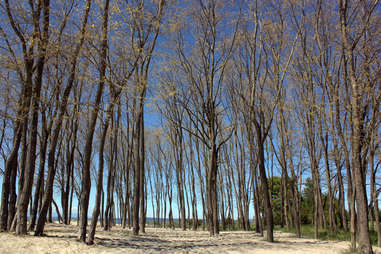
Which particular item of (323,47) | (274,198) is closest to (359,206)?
(323,47)

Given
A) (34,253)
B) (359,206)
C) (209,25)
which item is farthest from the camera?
(209,25)

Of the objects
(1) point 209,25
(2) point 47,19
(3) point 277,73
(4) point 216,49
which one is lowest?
(3) point 277,73

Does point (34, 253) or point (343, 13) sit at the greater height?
point (343, 13)

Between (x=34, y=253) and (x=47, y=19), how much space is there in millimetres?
6086

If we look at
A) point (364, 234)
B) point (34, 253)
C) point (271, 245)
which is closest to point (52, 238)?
point (34, 253)

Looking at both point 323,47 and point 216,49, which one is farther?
point 216,49

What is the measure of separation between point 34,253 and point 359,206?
7.29m

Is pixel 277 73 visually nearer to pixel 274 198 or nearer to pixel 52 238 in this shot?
pixel 52 238

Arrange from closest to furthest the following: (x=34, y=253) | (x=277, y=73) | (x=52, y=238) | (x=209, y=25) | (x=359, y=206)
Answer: (x=34, y=253), (x=359, y=206), (x=52, y=238), (x=277, y=73), (x=209, y=25)

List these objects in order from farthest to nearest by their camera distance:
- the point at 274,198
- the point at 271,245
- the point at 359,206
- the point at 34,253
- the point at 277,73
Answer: the point at 274,198 → the point at 277,73 → the point at 271,245 → the point at 359,206 → the point at 34,253

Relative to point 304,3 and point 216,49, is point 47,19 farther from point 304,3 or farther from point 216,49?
point 304,3

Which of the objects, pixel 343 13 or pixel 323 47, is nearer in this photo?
pixel 343 13

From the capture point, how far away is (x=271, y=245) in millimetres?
7441

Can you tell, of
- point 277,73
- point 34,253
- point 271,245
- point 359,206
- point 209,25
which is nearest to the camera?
point 34,253
